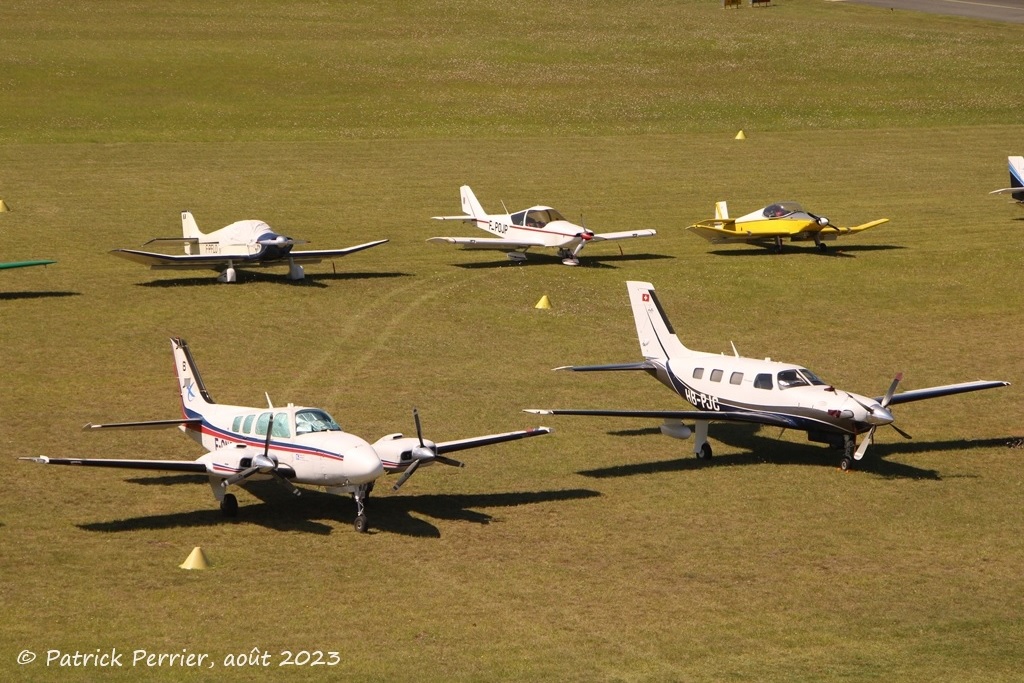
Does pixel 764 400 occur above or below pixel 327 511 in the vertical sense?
above

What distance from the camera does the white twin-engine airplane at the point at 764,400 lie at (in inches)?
926

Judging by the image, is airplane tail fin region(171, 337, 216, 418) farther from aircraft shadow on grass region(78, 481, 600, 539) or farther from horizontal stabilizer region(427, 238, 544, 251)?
horizontal stabilizer region(427, 238, 544, 251)

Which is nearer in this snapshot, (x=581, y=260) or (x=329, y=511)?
(x=329, y=511)

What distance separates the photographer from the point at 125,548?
1997 cm

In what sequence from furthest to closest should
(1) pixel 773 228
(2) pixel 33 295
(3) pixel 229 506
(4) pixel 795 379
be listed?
(1) pixel 773 228
(2) pixel 33 295
(4) pixel 795 379
(3) pixel 229 506

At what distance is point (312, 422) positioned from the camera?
20.8 meters

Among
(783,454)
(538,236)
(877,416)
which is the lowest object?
(783,454)

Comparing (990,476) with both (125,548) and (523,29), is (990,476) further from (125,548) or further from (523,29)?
(523,29)

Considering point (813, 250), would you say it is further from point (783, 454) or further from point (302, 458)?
point (302, 458)

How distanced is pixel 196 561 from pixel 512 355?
14040 mm

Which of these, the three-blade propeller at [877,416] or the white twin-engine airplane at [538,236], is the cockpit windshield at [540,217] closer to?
the white twin-engine airplane at [538,236]

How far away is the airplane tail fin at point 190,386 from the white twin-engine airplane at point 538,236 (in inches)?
681

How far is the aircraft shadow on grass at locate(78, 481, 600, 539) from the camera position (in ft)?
69.1

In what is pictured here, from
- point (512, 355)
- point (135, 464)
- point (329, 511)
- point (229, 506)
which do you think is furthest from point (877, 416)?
point (135, 464)
